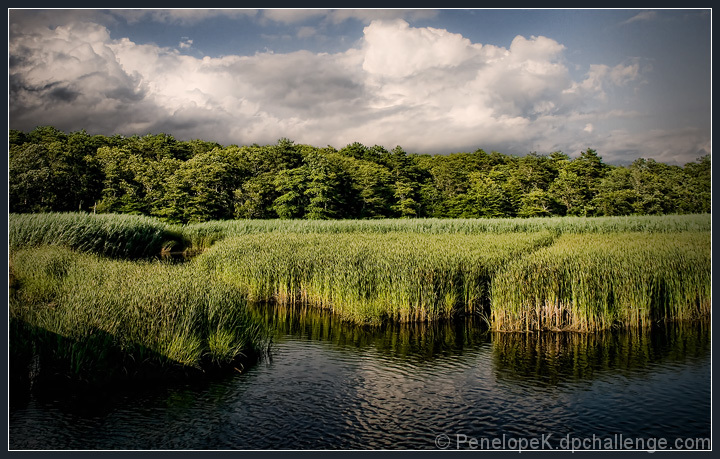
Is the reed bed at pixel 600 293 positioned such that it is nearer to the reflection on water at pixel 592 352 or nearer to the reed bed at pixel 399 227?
the reflection on water at pixel 592 352

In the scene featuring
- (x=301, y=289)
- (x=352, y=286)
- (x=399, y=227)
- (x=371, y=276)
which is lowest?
(x=301, y=289)

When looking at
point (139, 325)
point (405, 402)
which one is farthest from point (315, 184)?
point (405, 402)

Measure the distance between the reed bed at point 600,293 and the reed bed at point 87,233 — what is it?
1066 centimetres

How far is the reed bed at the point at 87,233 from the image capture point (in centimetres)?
1409

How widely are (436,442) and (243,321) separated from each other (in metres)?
4.27

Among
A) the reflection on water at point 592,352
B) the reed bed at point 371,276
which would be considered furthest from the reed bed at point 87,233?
the reflection on water at point 592,352

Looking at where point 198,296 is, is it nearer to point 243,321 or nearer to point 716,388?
point 243,321

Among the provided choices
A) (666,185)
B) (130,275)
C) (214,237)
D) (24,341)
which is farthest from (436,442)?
(214,237)

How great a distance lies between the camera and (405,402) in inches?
256

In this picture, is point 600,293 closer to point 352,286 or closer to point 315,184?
point 352,286

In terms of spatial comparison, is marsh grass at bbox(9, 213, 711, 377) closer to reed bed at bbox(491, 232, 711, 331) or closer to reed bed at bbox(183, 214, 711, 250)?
reed bed at bbox(491, 232, 711, 331)

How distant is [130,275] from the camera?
9.88 m

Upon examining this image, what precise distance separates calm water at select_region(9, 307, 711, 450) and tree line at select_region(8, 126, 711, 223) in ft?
84.3

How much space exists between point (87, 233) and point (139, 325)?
37.4 ft
